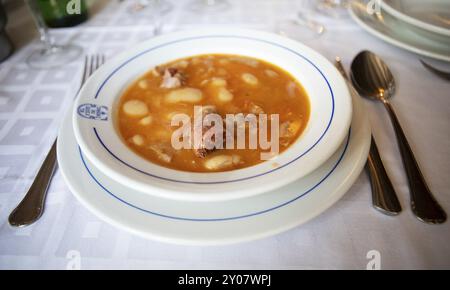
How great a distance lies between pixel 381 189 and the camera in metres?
0.81

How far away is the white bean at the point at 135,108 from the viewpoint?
3.31 feet

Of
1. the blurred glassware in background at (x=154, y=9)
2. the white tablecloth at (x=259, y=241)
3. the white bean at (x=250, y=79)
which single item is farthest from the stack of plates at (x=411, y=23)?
the blurred glassware in background at (x=154, y=9)

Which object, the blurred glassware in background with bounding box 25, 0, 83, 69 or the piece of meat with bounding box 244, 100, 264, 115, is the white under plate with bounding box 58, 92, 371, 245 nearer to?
the piece of meat with bounding box 244, 100, 264, 115

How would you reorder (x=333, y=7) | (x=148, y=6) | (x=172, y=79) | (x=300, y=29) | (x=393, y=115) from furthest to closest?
(x=148, y=6)
(x=333, y=7)
(x=300, y=29)
(x=172, y=79)
(x=393, y=115)

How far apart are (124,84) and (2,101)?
469 millimetres

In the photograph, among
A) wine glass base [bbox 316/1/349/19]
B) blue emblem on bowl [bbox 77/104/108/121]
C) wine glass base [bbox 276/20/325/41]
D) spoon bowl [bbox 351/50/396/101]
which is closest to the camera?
blue emblem on bowl [bbox 77/104/108/121]

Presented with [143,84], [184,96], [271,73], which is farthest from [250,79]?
[143,84]

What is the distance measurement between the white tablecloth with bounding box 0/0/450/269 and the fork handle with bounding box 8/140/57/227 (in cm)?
2

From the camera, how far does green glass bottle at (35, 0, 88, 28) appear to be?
1.54m

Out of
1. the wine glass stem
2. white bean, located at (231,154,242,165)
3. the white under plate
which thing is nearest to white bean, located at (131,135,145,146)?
the white under plate

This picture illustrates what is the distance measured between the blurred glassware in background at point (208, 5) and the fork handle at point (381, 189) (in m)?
1.18

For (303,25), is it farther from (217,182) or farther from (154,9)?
(217,182)

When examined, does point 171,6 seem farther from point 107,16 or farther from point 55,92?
point 55,92

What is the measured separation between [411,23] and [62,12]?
1468 mm
